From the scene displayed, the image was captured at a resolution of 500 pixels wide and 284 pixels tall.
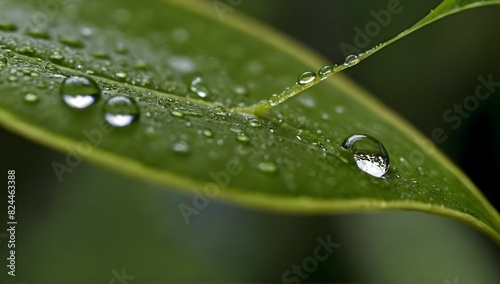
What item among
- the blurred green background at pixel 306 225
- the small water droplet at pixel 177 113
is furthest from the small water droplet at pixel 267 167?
the blurred green background at pixel 306 225

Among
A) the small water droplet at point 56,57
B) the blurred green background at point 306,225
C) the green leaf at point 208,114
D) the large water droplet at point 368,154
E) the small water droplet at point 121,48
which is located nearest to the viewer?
the green leaf at point 208,114

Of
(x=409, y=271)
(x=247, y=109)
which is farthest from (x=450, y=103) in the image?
(x=247, y=109)

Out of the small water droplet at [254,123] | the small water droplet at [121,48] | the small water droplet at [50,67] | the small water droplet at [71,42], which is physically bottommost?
the small water droplet at [50,67]

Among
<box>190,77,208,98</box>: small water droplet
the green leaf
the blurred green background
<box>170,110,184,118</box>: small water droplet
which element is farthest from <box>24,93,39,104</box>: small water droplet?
the blurred green background

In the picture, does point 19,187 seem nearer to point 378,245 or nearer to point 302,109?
point 302,109

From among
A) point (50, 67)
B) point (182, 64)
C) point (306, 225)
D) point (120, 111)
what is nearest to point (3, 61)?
point (50, 67)

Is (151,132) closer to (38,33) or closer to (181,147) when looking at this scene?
(181,147)

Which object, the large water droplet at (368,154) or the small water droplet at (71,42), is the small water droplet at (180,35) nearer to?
the small water droplet at (71,42)
